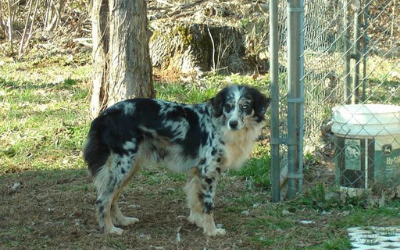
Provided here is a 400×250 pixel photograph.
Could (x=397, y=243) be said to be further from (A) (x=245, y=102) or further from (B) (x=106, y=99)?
(B) (x=106, y=99)

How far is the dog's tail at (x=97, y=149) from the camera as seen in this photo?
5.05m

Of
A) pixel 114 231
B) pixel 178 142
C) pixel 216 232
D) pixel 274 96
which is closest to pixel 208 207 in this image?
pixel 216 232

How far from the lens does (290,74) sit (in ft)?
17.9

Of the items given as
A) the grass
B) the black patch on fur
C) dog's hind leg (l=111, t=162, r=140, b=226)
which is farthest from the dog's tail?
the black patch on fur

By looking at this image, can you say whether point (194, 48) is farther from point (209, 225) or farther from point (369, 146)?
point (209, 225)

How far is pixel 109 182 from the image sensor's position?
5.06m

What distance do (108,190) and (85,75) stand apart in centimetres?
573

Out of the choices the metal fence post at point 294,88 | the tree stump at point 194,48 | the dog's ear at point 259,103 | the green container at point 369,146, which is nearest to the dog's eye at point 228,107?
the dog's ear at point 259,103

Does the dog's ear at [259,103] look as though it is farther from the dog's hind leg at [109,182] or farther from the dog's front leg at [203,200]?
the dog's hind leg at [109,182]

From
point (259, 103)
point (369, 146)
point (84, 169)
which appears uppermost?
point (259, 103)

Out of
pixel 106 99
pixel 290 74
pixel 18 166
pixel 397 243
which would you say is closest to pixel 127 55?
pixel 106 99

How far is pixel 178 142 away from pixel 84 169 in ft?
6.48

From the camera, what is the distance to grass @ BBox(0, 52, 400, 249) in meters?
4.96

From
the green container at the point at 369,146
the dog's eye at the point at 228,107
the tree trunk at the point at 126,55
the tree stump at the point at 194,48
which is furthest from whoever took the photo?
the tree stump at the point at 194,48
